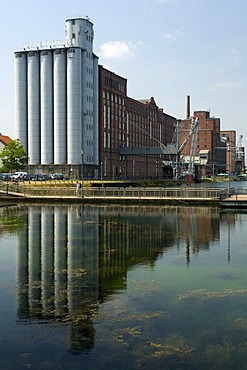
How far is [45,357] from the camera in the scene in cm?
1477

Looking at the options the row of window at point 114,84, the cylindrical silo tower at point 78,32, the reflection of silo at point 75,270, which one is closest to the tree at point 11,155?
the cylindrical silo tower at point 78,32

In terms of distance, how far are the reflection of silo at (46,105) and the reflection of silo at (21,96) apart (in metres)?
5.58

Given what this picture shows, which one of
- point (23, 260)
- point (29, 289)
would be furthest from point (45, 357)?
point (23, 260)

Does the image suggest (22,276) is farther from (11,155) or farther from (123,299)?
(11,155)

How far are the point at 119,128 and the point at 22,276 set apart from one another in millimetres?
137444

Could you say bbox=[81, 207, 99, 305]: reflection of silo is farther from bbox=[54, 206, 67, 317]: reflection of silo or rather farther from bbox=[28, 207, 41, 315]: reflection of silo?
bbox=[28, 207, 41, 315]: reflection of silo

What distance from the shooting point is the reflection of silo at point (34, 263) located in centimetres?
2064

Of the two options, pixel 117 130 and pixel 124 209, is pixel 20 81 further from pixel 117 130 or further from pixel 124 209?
pixel 124 209

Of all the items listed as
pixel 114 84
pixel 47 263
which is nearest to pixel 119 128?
pixel 114 84

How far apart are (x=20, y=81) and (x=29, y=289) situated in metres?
116

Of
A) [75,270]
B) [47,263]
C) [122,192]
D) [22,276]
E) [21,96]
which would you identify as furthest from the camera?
[21,96]

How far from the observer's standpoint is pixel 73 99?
124938 mm

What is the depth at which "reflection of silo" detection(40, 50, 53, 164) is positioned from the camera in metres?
128

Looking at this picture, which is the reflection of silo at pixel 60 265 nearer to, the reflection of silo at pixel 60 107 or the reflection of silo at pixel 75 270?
the reflection of silo at pixel 75 270
